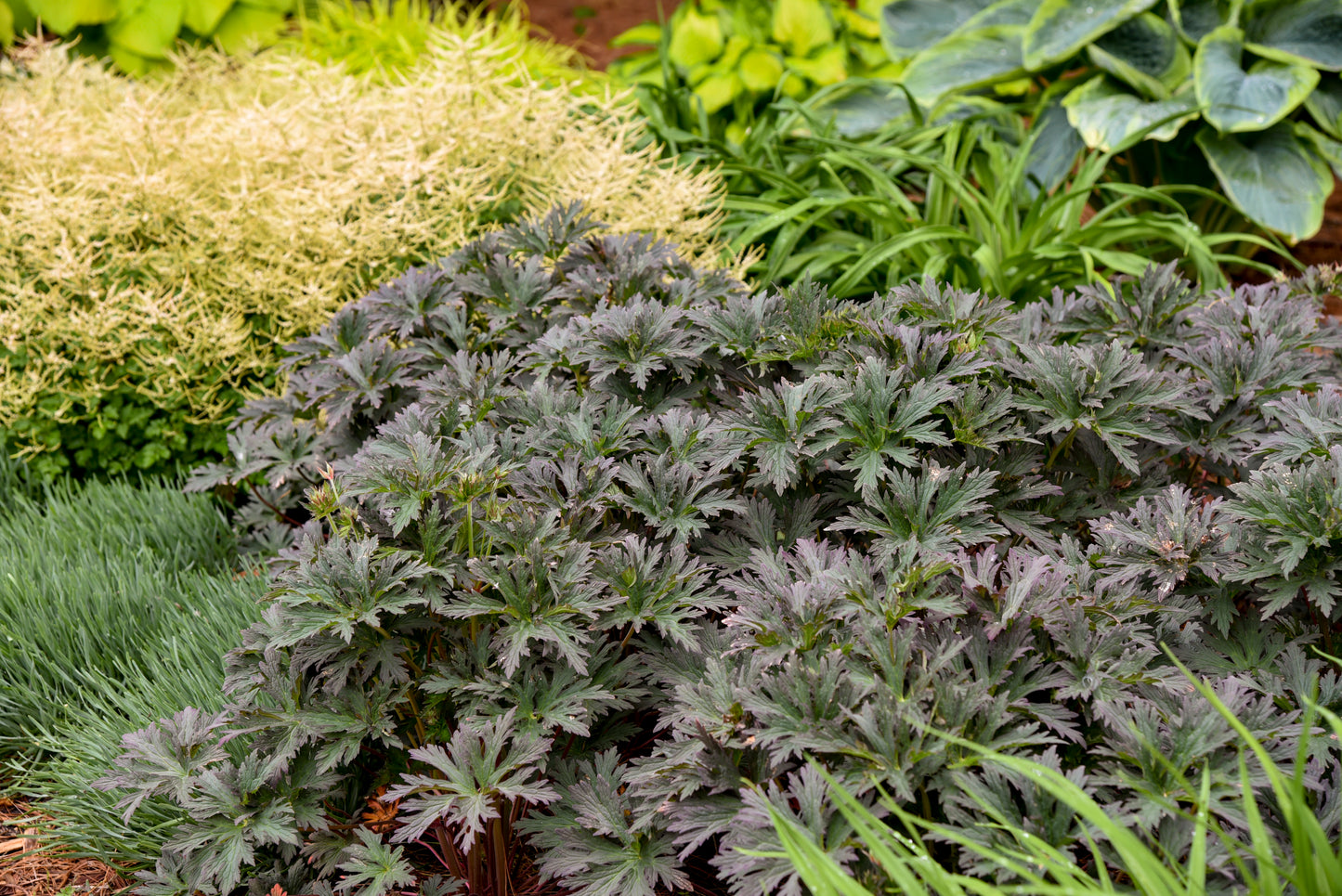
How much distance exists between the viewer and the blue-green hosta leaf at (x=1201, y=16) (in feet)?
13.8

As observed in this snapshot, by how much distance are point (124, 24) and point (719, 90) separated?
3.20 meters

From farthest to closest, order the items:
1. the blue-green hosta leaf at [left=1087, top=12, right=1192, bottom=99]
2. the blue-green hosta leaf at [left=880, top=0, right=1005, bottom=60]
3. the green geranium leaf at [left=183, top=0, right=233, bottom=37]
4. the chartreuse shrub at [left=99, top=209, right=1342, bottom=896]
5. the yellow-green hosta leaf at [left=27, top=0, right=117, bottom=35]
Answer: the green geranium leaf at [left=183, top=0, right=233, bottom=37] < the yellow-green hosta leaf at [left=27, top=0, right=117, bottom=35] < the blue-green hosta leaf at [left=880, top=0, right=1005, bottom=60] < the blue-green hosta leaf at [left=1087, top=12, right=1192, bottom=99] < the chartreuse shrub at [left=99, top=209, right=1342, bottom=896]

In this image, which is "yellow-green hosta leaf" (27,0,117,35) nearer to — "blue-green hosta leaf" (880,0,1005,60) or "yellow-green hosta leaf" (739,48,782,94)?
"yellow-green hosta leaf" (739,48,782,94)

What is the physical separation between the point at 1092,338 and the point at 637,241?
1.09 metres

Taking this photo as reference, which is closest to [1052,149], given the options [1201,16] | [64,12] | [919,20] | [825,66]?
[1201,16]

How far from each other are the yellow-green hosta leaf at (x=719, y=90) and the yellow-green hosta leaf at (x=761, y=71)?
0.14ft

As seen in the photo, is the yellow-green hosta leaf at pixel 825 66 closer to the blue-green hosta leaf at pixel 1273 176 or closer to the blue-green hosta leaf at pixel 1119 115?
the blue-green hosta leaf at pixel 1119 115

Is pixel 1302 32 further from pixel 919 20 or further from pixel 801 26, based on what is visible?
pixel 801 26

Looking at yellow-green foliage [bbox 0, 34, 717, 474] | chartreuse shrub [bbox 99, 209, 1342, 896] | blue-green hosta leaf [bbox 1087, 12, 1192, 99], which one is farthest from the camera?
blue-green hosta leaf [bbox 1087, 12, 1192, 99]

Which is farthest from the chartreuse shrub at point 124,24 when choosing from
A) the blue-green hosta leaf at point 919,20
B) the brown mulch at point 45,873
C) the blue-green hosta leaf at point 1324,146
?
the blue-green hosta leaf at point 1324,146

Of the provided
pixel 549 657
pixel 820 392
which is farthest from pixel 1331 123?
pixel 549 657

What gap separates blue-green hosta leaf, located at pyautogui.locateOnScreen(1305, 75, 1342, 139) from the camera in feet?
12.9

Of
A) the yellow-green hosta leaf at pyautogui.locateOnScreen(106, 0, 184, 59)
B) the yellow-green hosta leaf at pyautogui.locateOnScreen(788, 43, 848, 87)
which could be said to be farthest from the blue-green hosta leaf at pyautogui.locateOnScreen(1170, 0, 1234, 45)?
the yellow-green hosta leaf at pyautogui.locateOnScreen(106, 0, 184, 59)

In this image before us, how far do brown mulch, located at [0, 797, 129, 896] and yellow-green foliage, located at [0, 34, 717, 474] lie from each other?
56.2 inches
